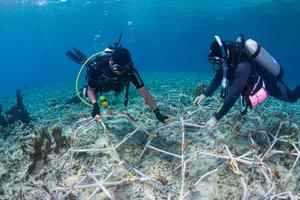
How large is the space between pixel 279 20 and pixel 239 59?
47.7m

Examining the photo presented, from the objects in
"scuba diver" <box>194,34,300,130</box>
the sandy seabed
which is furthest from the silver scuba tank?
the sandy seabed

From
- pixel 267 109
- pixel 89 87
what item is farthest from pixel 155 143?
pixel 267 109

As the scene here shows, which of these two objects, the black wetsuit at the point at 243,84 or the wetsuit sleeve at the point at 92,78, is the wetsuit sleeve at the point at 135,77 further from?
the black wetsuit at the point at 243,84

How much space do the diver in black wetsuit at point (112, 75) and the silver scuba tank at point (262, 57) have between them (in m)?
Answer: 2.53

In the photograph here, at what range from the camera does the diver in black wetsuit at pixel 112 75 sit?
23.0 ft

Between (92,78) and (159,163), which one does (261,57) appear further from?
(92,78)

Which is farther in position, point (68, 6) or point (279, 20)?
point (279, 20)

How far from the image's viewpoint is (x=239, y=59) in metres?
6.79

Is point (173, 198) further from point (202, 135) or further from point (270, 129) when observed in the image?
point (270, 129)

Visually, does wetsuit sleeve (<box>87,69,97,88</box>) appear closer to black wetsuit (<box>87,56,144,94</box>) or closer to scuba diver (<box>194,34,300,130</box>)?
black wetsuit (<box>87,56,144,94</box>)

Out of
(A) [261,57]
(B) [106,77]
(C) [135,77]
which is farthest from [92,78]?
(A) [261,57]

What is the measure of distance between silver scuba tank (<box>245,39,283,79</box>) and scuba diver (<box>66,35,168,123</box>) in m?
2.53

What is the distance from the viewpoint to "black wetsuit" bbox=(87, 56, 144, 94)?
7.49 metres

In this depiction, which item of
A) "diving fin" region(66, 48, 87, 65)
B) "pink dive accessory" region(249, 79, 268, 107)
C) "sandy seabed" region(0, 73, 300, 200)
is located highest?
"diving fin" region(66, 48, 87, 65)
